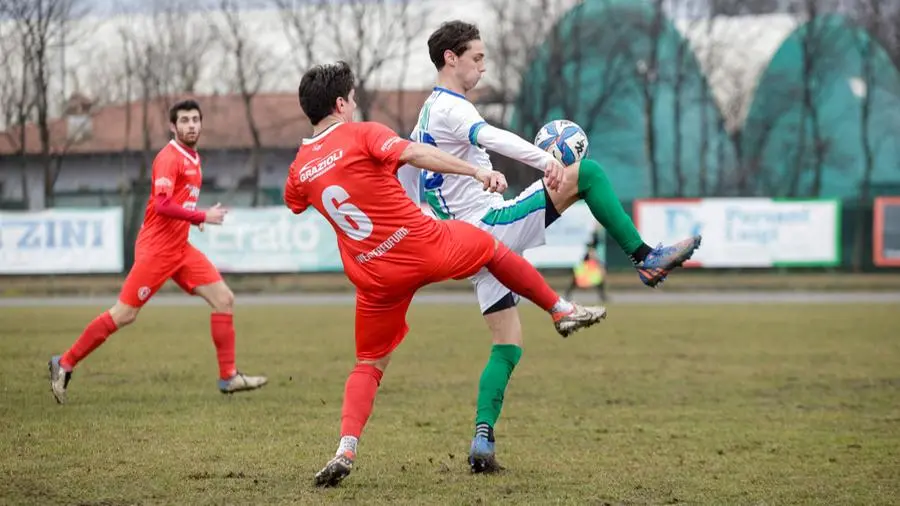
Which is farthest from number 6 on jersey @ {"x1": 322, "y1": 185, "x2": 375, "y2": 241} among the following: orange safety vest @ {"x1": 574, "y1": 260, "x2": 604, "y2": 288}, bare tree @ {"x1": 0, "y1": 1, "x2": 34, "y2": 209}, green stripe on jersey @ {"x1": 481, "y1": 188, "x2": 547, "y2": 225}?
bare tree @ {"x1": 0, "y1": 1, "x2": 34, "y2": 209}

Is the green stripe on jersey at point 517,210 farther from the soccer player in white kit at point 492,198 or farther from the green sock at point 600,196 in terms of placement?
the green sock at point 600,196

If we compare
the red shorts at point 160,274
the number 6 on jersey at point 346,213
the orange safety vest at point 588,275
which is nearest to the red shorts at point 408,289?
the number 6 on jersey at point 346,213

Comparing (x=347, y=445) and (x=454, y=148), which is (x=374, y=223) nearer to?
(x=454, y=148)

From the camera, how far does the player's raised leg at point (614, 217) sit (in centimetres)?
660

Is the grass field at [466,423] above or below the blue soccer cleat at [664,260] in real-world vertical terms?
below

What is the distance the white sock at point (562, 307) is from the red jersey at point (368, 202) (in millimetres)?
763

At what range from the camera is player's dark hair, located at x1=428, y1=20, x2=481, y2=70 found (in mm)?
6891

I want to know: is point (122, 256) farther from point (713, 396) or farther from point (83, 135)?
point (713, 396)

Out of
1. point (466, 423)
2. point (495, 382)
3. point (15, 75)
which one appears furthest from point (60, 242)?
point (495, 382)

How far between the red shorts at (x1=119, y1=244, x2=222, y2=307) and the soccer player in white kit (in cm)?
355

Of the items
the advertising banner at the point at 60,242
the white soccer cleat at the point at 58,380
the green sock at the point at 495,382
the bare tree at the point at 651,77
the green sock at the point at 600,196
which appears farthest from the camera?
the bare tree at the point at 651,77

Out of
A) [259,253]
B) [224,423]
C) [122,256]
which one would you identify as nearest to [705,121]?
[259,253]

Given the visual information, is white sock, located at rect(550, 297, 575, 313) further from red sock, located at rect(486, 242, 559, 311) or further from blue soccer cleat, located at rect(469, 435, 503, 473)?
blue soccer cleat, located at rect(469, 435, 503, 473)

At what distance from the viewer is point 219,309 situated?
10.4 m
